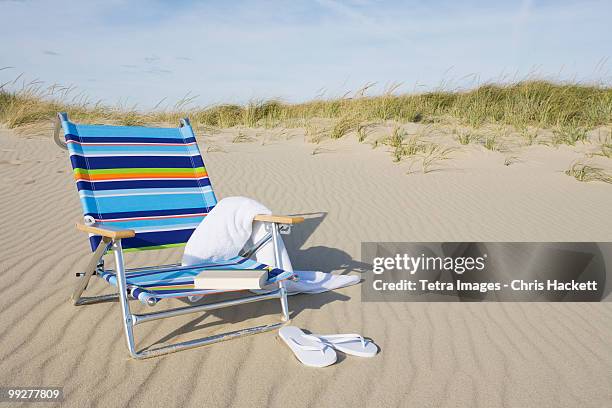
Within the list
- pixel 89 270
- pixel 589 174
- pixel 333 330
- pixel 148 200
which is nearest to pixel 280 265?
pixel 333 330

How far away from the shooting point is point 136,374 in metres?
2.56

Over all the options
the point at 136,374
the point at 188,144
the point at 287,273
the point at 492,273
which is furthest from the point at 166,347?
the point at 492,273

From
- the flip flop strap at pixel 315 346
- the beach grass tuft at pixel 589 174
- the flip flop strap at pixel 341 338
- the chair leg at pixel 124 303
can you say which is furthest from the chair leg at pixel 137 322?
the beach grass tuft at pixel 589 174

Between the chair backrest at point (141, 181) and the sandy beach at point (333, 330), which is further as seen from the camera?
the chair backrest at point (141, 181)

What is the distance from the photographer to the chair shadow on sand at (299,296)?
3258 mm

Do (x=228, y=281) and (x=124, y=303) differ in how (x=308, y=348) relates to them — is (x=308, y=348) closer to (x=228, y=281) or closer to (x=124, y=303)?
(x=228, y=281)

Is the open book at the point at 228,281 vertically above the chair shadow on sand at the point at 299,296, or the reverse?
the open book at the point at 228,281

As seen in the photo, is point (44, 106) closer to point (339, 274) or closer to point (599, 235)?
point (339, 274)

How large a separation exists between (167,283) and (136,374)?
1.59ft

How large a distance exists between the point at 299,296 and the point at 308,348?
3.03 ft

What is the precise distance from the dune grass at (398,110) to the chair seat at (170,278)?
6964 mm

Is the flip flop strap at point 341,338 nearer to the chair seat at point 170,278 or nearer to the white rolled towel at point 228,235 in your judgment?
the chair seat at point 170,278

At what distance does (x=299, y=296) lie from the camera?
3.71m

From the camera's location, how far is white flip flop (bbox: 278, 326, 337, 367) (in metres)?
2.69
